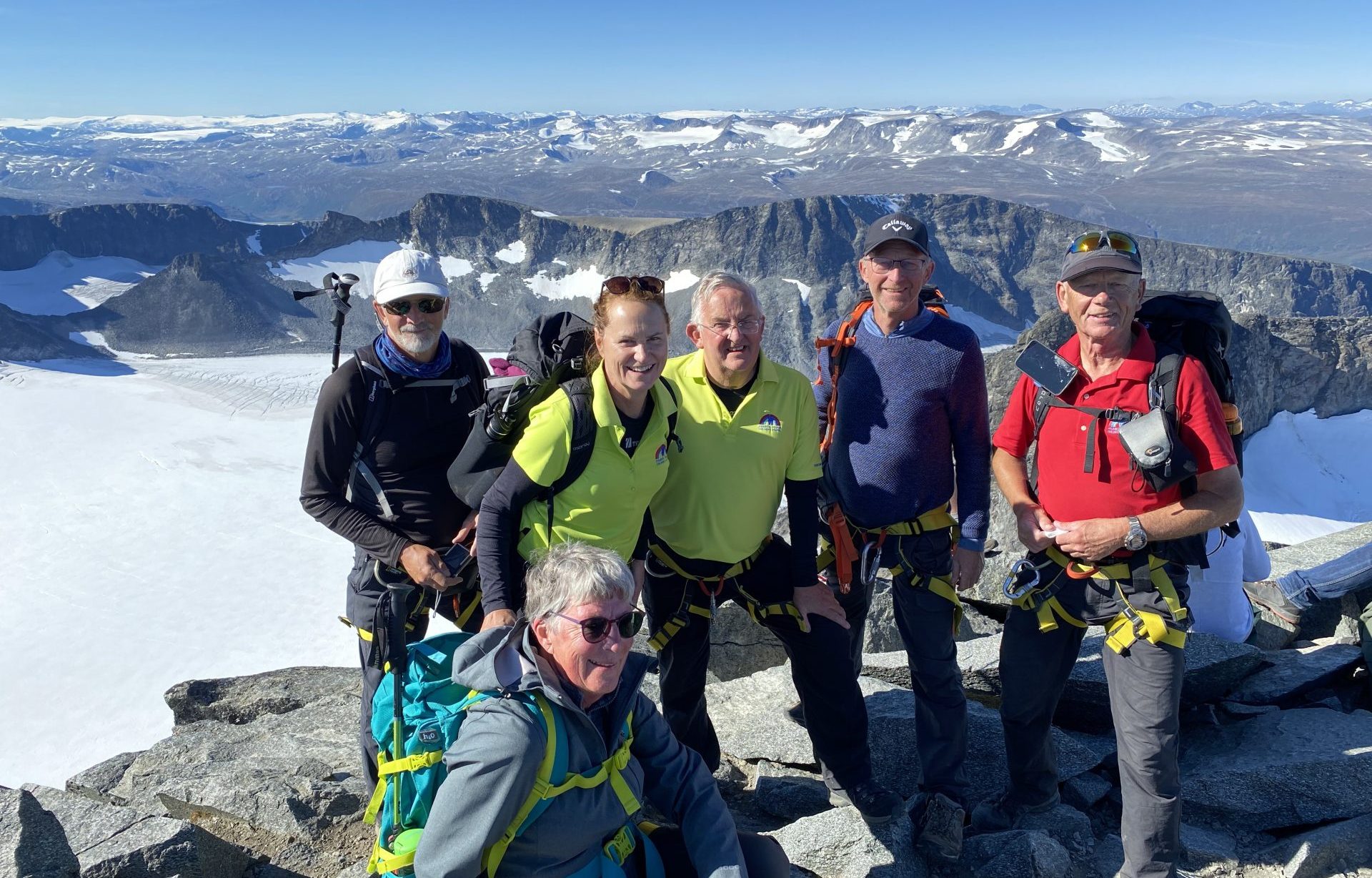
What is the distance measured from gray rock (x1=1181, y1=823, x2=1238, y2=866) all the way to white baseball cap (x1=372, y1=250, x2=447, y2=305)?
5.72 metres

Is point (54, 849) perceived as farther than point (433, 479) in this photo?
No

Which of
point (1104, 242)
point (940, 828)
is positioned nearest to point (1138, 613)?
point (940, 828)

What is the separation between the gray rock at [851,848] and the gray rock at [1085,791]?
1494 mm

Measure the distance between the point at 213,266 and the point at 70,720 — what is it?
161623 mm

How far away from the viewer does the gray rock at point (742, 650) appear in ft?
32.8

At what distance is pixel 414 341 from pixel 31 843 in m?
3.32

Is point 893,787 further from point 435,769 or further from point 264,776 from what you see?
point 264,776

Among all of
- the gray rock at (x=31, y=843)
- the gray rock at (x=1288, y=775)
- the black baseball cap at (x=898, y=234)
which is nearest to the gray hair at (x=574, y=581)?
the black baseball cap at (x=898, y=234)

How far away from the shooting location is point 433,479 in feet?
18.3

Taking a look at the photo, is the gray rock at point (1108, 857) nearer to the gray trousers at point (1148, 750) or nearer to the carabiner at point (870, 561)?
the gray trousers at point (1148, 750)

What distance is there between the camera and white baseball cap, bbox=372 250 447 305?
528cm

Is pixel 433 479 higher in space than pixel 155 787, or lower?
higher

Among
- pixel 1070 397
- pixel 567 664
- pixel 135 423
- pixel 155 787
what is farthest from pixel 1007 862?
pixel 135 423

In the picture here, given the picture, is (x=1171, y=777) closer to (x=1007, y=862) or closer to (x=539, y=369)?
(x=1007, y=862)
